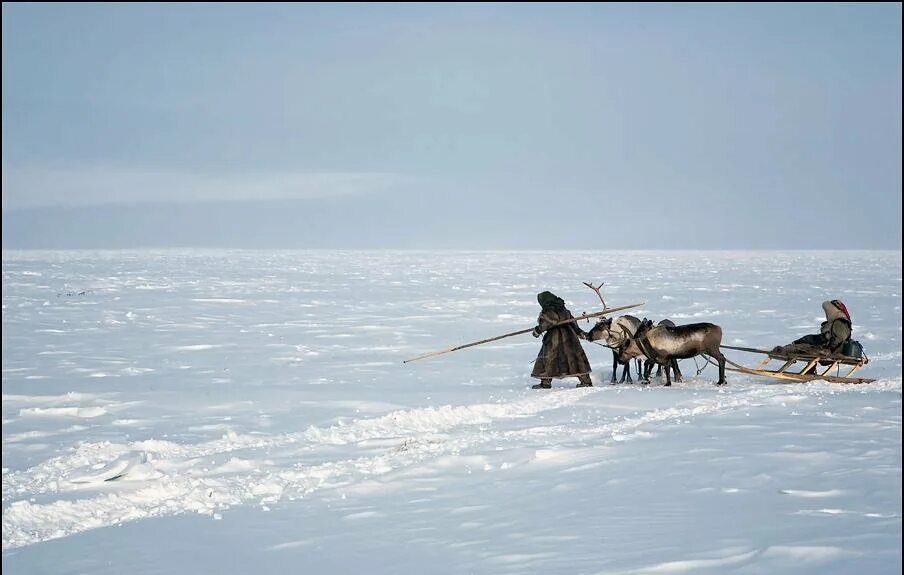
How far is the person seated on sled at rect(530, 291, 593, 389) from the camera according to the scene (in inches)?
418

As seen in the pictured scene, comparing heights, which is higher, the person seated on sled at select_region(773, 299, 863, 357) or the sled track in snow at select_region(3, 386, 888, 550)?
the person seated on sled at select_region(773, 299, 863, 357)

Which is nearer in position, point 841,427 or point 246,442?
point 841,427

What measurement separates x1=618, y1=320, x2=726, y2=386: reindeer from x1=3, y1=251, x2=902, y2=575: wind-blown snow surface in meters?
0.42

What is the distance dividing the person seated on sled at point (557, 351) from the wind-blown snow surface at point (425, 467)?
41cm

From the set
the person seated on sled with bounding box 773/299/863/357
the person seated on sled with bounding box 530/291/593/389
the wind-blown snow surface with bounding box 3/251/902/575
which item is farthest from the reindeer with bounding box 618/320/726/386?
the person seated on sled with bounding box 773/299/863/357

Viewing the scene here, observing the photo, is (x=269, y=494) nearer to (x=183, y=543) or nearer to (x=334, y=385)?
(x=183, y=543)

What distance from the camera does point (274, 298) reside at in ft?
90.1

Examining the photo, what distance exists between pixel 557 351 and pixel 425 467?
4363 mm

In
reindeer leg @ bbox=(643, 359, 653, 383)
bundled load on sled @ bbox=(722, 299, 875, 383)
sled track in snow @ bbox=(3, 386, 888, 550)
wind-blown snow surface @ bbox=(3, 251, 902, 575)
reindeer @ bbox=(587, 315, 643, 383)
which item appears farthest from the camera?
reindeer leg @ bbox=(643, 359, 653, 383)

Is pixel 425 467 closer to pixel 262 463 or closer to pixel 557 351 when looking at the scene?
pixel 262 463

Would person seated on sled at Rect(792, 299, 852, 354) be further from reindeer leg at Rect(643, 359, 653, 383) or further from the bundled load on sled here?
reindeer leg at Rect(643, 359, 653, 383)

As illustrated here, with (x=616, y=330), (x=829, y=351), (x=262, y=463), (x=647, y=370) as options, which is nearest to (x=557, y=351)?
(x=616, y=330)

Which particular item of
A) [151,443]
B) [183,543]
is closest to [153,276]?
[151,443]

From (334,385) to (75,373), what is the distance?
4.21 meters
